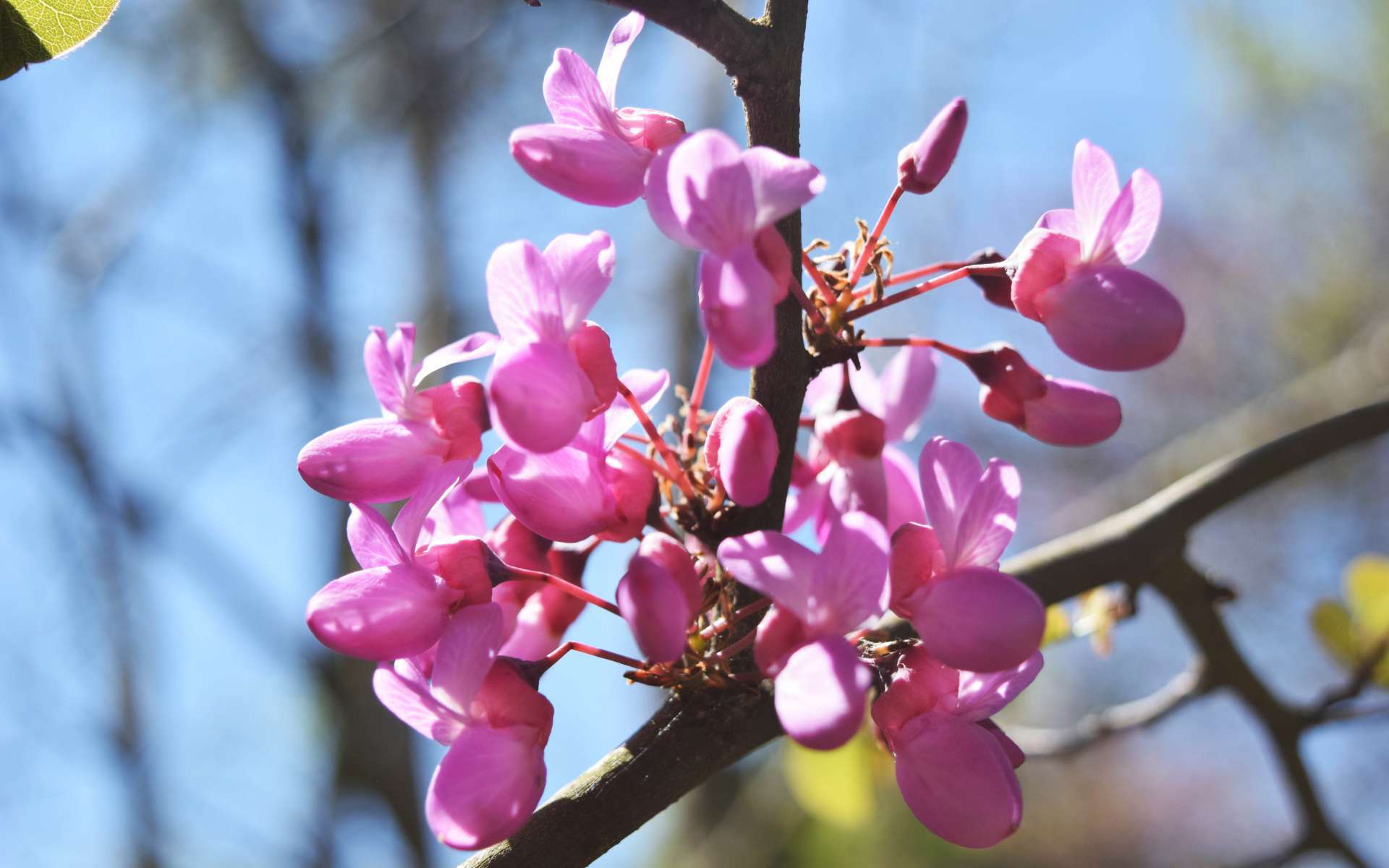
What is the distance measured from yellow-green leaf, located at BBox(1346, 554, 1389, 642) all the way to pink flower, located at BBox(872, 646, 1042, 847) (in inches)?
29.8

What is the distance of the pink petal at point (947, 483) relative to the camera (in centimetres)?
58

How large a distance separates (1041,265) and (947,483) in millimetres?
150

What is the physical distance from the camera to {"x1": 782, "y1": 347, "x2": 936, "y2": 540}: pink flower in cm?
66

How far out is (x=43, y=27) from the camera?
0.65 m

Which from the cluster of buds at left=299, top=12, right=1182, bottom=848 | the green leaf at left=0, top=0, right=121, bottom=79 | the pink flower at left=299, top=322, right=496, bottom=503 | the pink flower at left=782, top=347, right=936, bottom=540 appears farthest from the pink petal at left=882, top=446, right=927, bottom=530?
the green leaf at left=0, top=0, right=121, bottom=79

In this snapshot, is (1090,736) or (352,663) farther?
(352,663)

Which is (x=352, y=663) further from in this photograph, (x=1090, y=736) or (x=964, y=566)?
(x=964, y=566)

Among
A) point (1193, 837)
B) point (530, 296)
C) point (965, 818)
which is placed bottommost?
point (1193, 837)

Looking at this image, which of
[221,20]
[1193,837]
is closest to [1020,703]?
[1193,837]

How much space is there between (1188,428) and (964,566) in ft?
16.9

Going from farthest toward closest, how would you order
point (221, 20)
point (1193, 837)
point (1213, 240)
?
point (1193, 837) < point (1213, 240) < point (221, 20)

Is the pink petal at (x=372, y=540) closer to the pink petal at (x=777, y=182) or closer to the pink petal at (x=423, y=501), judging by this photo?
the pink petal at (x=423, y=501)

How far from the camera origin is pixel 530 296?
1.86 ft

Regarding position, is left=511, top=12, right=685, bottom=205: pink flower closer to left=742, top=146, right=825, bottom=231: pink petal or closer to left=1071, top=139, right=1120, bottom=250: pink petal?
left=742, top=146, right=825, bottom=231: pink petal
